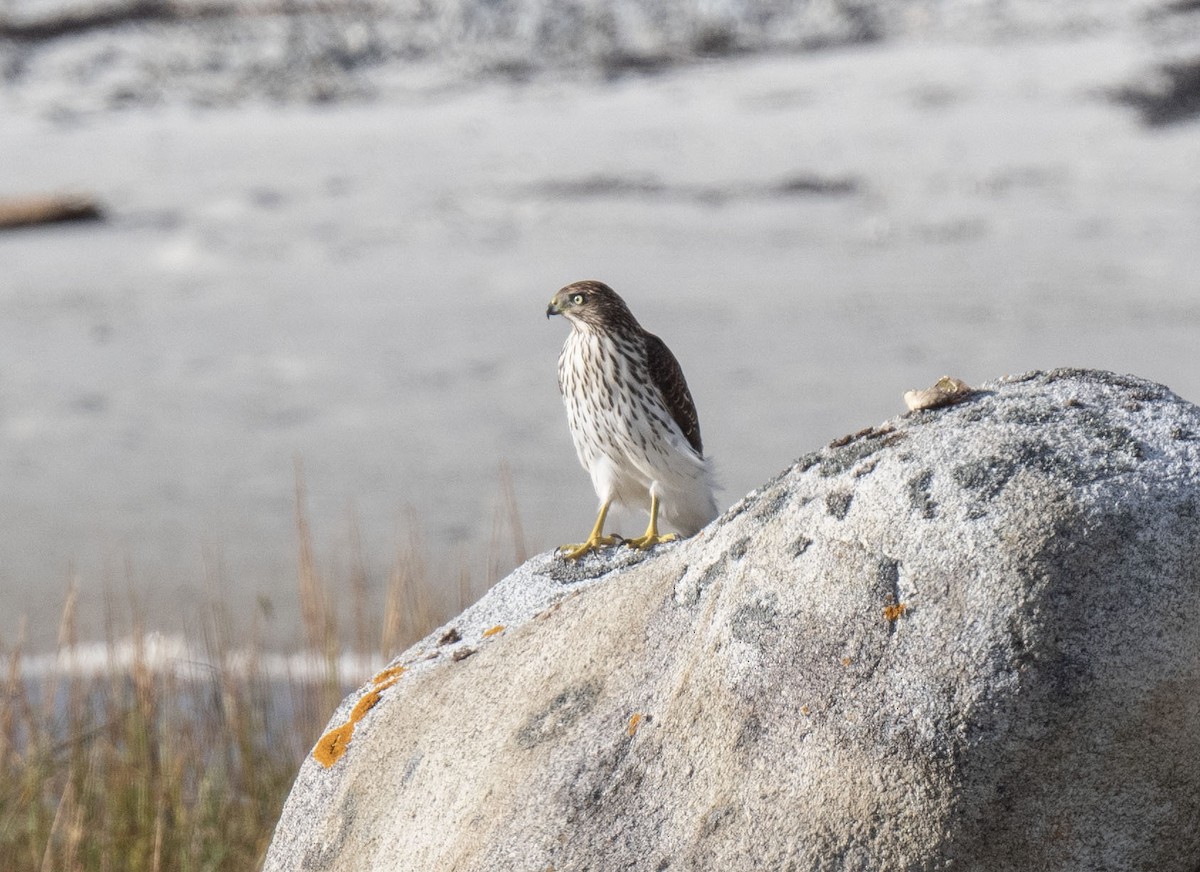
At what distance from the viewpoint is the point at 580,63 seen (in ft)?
37.3

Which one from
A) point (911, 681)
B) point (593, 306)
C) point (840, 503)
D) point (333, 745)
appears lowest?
point (333, 745)

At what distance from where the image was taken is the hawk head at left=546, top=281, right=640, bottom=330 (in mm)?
4008

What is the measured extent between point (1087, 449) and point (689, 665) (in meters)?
0.64

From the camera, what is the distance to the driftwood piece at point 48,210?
35.7 ft

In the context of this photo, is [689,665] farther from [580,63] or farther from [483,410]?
[580,63]

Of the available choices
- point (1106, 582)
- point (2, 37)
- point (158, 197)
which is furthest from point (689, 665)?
point (2, 37)

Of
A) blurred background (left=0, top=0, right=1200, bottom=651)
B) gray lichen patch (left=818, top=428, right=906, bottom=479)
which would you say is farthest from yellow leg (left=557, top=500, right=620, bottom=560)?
blurred background (left=0, top=0, right=1200, bottom=651)

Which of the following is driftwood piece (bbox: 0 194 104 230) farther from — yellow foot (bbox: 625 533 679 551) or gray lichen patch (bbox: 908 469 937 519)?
gray lichen patch (bbox: 908 469 937 519)

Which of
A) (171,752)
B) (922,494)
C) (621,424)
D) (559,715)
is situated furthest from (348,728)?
(171,752)

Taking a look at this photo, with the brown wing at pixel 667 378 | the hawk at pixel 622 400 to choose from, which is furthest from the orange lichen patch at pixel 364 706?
the brown wing at pixel 667 378

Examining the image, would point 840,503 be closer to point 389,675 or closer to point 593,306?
point 389,675

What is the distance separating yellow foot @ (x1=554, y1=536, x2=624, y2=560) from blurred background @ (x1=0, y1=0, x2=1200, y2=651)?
454 centimetres

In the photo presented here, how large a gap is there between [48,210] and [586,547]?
8446 millimetres

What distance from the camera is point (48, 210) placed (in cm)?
1090
